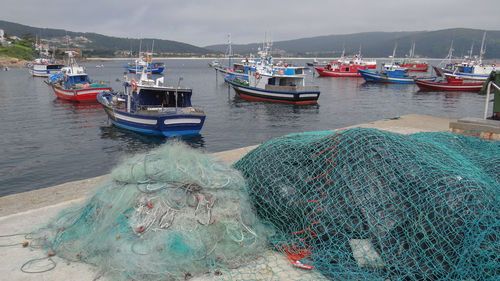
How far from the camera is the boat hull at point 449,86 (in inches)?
1641

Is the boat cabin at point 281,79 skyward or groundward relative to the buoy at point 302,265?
skyward

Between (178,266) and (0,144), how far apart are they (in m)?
17.5

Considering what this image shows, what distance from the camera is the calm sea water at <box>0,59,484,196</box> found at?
13287mm

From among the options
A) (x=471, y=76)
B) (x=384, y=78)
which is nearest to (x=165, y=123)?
(x=384, y=78)

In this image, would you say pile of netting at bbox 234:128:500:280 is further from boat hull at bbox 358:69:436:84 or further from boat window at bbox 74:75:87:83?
boat hull at bbox 358:69:436:84

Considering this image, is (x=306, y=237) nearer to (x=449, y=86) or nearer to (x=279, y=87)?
(x=279, y=87)

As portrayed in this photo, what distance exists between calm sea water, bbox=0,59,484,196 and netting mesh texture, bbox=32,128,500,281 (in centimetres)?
928

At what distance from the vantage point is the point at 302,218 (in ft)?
12.5

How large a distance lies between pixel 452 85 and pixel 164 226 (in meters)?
46.9

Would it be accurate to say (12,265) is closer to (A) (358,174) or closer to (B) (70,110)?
(A) (358,174)

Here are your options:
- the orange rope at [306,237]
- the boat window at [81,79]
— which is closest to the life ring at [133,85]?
the orange rope at [306,237]

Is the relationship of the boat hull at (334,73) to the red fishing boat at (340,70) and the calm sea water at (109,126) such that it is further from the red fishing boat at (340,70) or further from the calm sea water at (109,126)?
the calm sea water at (109,126)

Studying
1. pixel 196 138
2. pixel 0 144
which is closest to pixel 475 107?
pixel 196 138

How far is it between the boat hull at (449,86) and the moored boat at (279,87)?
2099cm
